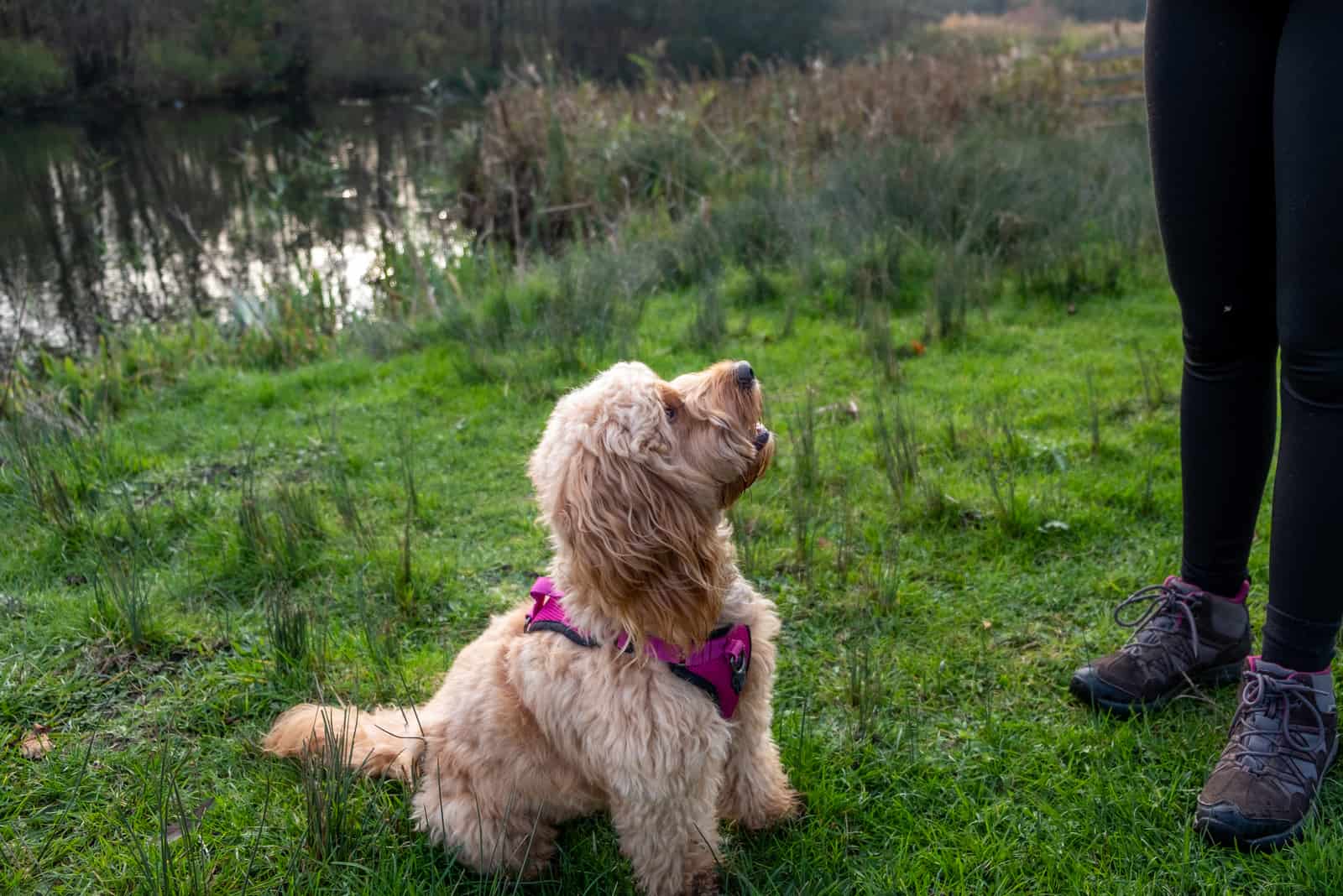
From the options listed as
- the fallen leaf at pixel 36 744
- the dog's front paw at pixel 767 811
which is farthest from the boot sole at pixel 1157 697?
the fallen leaf at pixel 36 744

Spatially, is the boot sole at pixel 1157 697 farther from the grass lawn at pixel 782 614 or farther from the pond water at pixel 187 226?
the pond water at pixel 187 226

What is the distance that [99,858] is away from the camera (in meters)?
2.28

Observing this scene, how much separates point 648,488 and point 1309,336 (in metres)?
1.43

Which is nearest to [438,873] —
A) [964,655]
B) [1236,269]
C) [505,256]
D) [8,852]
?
[8,852]

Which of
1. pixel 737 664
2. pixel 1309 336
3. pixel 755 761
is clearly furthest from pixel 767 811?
pixel 1309 336

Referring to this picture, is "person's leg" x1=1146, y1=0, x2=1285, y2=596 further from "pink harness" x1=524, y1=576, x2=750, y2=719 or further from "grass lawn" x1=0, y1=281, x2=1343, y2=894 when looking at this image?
"pink harness" x1=524, y1=576, x2=750, y2=719

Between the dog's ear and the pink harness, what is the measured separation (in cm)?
5

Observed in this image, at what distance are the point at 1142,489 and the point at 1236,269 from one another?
163 centimetres

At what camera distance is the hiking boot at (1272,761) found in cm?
211

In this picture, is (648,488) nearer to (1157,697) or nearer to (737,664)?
(737,664)

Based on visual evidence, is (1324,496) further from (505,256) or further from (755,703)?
(505,256)

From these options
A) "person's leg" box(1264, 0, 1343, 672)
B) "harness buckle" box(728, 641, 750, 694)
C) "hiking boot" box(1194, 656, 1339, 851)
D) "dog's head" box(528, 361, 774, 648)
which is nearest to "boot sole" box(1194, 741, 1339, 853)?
"hiking boot" box(1194, 656, 1339, 851)

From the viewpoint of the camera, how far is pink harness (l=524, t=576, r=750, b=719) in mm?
2209

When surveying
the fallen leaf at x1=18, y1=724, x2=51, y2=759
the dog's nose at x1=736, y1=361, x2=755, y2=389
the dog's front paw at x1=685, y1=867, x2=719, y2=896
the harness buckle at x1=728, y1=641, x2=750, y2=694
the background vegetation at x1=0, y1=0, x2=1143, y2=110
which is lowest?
the dog's front paw at x1=685, y1=867, x2=719, y2=896
